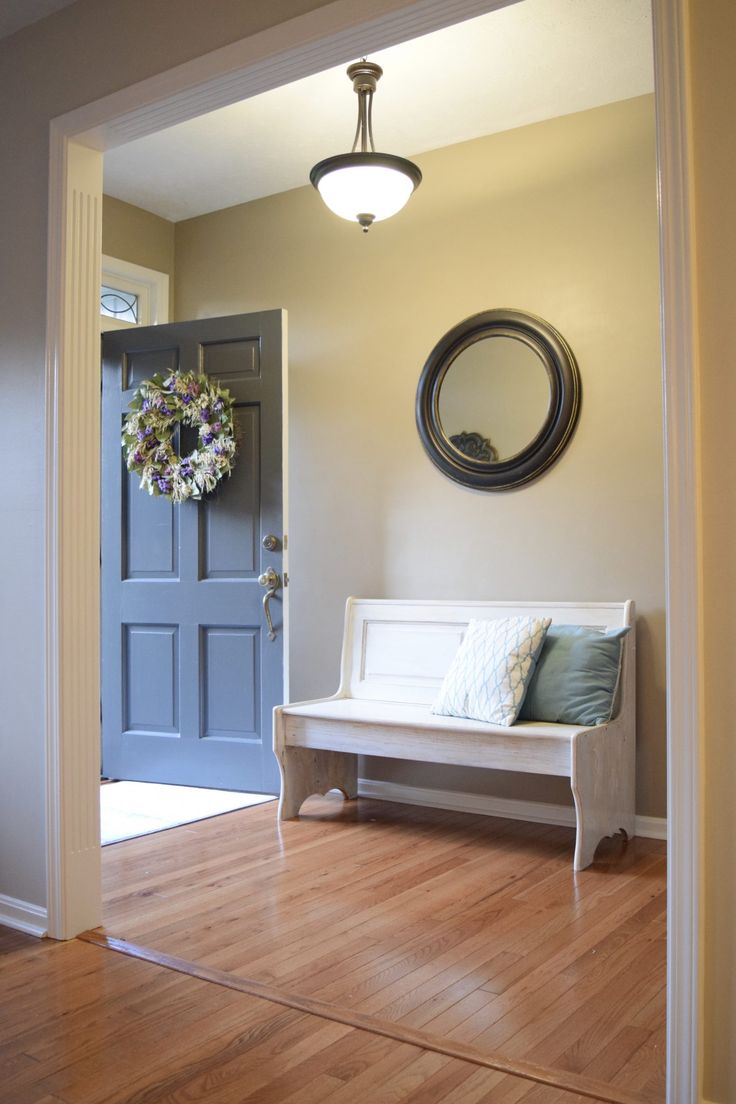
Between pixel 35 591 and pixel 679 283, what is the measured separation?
1919 millimetres

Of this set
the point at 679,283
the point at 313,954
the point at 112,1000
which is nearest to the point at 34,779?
the point at 112,1000

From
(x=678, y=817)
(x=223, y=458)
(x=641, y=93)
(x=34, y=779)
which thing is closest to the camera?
(x=678, y=817)

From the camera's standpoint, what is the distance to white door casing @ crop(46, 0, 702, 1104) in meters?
1.71

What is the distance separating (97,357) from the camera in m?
2.76

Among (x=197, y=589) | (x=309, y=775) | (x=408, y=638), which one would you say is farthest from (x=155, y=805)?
(x=408, y=638)

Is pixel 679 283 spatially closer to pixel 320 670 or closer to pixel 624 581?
pixel 624 581

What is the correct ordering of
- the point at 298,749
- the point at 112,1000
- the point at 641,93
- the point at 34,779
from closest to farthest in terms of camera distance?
1. the point at 112,1000
2. the point at 34,779
3. the point at 641,93
4. the point at 298,749

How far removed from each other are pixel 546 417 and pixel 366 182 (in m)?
1.14

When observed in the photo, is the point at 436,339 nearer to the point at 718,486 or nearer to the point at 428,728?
the point at 428,728

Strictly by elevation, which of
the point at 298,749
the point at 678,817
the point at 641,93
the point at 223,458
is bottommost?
the point at 298,749

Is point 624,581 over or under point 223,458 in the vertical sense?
under

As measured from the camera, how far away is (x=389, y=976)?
7.64 ft

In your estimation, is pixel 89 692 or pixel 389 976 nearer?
pixel 389 976

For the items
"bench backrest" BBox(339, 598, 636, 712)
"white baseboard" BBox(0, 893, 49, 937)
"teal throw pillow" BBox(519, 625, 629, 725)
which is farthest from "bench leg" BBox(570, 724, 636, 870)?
"white baseboard" BBox(0, 893, 49, 937)
